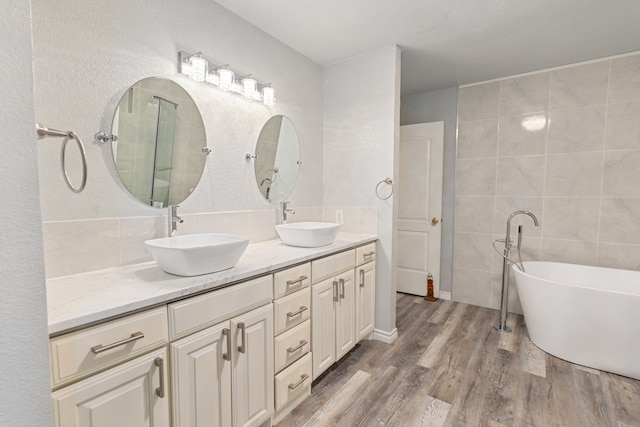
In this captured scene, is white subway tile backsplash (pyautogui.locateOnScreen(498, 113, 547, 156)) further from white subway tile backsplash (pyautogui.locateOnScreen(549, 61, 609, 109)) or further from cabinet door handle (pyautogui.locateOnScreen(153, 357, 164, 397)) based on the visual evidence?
cabinet door handle (pyautogui.locateOnScreen(153, 357, 164, 397))

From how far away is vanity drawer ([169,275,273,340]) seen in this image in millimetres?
1091

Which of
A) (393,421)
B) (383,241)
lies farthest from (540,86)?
(393,421)

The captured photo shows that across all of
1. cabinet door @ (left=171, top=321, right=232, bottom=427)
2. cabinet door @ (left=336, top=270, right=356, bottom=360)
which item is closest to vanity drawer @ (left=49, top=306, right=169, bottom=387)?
cabinet door @ (left=171, top=321, right=232, bottom=427)

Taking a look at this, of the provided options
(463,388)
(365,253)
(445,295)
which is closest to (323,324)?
(365,253)

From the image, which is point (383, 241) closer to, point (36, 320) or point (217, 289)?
point (217, 289)

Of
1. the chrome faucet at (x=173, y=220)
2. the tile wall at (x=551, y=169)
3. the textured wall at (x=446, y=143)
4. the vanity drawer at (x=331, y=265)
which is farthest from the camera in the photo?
the textured wall at (x=446, y=143)

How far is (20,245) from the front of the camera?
65cm

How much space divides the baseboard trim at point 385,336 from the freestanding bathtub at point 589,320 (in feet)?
3.48

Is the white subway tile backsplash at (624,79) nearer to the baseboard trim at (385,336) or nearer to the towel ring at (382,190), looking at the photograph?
the towel ring at (382,190)

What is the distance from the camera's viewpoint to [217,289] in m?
1.22

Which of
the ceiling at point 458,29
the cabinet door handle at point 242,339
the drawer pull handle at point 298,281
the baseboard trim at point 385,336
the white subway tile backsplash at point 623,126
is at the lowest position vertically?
the baseboard trim at point 385,336

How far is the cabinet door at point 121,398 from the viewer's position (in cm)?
85

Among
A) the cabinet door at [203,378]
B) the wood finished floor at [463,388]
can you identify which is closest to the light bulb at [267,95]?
the cabinet door at [203,378]

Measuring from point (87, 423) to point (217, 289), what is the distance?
0.53 m
